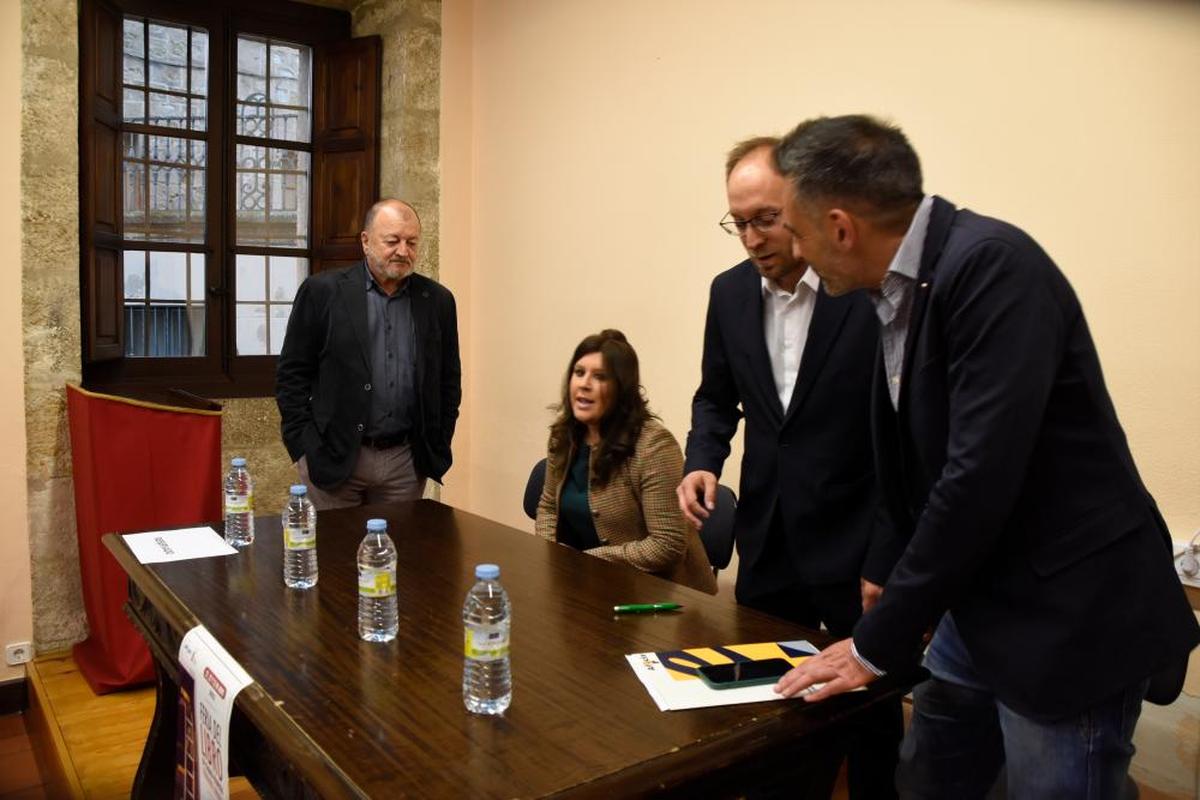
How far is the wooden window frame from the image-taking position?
12.7 ft

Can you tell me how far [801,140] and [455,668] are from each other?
96 cm

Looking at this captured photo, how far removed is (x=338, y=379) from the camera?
3.39 metres

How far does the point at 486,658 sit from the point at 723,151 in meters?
2.43

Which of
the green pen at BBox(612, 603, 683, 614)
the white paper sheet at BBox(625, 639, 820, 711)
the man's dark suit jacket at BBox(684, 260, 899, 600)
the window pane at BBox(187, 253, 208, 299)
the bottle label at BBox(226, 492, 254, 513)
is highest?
the window pane at BBox(187, 253, 208, 299)

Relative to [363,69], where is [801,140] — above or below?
below

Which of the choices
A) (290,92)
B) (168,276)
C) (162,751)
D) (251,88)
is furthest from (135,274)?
(162,751)

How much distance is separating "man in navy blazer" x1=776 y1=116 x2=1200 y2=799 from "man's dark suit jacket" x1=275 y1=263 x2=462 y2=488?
224 cm

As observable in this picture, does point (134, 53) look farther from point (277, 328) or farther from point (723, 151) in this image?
point (723, 151)

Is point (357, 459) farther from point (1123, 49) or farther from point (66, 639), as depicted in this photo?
point (1123, 49)

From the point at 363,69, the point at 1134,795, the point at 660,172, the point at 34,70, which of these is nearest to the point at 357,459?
the point at 660,172

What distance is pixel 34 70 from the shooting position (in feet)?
11.4

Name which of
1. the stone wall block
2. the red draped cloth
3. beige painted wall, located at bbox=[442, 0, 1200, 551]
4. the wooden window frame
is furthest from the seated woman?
the wooden window frame

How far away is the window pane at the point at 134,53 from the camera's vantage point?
4.20m

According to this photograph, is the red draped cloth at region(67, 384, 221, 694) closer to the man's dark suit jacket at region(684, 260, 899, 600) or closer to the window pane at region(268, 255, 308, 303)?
the window pane at region(268, 255, 308, 303)
